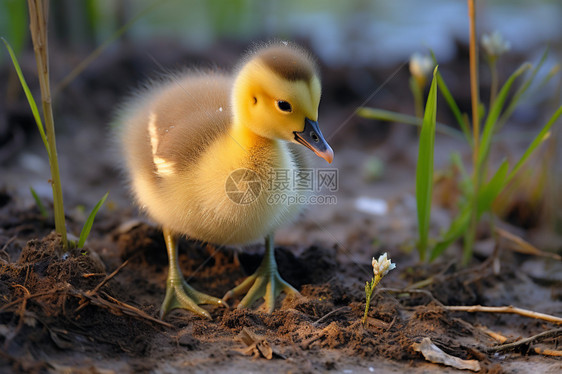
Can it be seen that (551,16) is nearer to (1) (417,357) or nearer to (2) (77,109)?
(2) (77,109)

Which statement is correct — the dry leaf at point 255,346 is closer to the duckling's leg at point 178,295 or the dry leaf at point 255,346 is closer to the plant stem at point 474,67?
the duckling's leg at point 178,295

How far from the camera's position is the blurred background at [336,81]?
3.83 metres

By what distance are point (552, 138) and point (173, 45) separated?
173 inches

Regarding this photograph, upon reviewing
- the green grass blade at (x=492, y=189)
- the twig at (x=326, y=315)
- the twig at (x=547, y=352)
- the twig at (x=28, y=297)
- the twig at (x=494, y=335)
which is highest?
the green grass blade at (x=492, y=189)

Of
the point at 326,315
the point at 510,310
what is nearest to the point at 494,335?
the point at 510,310

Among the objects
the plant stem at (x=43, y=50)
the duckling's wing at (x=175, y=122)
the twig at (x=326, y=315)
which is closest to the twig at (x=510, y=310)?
the twig at (x=326, y=315)

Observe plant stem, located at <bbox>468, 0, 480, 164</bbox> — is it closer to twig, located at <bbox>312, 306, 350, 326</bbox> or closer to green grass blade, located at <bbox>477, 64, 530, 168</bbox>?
green grass blade, located at <bbox>477, 64, 530, 168</bbox>

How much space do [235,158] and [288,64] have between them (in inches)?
17.7

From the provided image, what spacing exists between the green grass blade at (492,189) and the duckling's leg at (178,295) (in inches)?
56.3

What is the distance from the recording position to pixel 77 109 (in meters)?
4.98

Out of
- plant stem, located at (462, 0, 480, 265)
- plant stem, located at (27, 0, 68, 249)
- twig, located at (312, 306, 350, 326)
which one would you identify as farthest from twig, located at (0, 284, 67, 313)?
plant stem, located at (462, 0, 480, 265)

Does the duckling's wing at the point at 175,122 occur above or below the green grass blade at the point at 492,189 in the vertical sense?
above

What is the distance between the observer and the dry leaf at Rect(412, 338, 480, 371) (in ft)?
6.63

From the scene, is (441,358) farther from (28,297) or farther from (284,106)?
(28,297)
